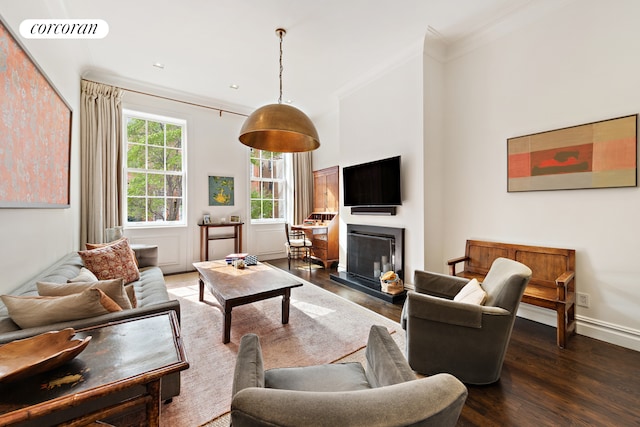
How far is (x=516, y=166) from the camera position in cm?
287

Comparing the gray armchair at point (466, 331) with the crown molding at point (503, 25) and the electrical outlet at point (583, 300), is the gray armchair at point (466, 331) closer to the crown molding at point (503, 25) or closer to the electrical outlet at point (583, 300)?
the electrical outlet at point (583, 300)

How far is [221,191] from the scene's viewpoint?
17.4ft

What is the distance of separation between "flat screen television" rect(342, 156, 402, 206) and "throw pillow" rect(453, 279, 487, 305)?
1.65 meters

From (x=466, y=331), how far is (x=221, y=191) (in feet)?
15.7

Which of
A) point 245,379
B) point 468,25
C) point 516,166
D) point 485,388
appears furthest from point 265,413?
point 468,25

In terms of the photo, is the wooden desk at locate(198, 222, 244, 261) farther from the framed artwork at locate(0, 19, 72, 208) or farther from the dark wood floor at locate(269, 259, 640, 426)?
Answer: the dark wood floor at locate(269, 259, 640, 426)

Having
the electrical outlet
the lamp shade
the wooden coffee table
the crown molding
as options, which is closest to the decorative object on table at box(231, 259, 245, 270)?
the wooden coffee table

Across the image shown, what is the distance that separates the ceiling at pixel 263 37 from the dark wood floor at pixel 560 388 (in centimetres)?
334

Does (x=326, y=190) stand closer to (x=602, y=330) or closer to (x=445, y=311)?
(x=445, y=311)

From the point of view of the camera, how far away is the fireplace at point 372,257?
11.8ft

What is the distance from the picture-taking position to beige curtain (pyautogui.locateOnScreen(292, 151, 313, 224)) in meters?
6.06

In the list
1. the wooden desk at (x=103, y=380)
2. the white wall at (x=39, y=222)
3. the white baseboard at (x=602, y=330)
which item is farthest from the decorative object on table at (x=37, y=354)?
the white baseboard at (x=602, y=330)

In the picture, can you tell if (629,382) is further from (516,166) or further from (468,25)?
(468,25)

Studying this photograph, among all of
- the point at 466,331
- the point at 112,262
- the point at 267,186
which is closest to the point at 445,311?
the point at 466,331
